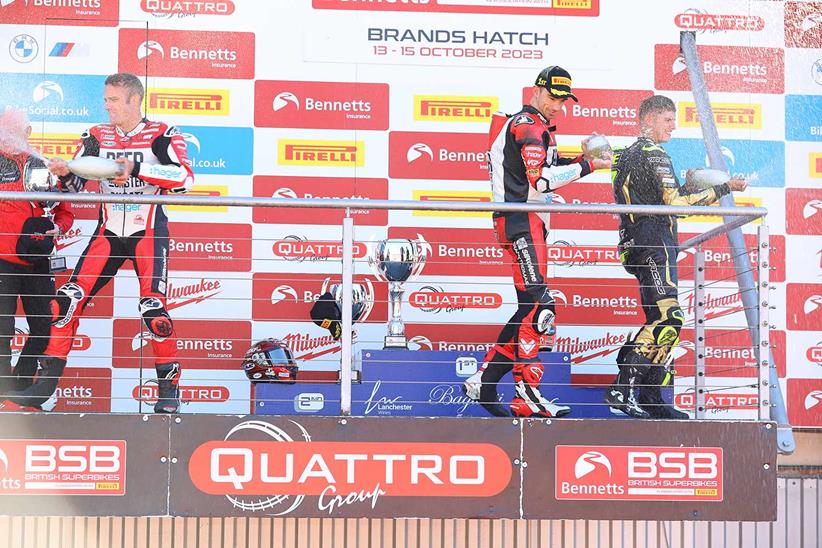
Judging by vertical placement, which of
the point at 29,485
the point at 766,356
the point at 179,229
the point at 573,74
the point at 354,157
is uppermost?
the point at 573,74

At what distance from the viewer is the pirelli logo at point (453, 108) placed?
258 inches

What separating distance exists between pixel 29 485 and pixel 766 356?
2715 mm

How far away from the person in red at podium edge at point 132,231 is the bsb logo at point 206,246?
0.92 m

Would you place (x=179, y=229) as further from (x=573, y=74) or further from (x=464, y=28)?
(x=573, y=74)

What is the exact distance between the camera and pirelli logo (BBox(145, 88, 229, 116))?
21.2ft

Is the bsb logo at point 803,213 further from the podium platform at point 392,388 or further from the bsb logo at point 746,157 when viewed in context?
the podium platform at point 392,388

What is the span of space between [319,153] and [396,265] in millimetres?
1156

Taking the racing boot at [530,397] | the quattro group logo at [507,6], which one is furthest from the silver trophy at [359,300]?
the quattro group logo at [507,6]

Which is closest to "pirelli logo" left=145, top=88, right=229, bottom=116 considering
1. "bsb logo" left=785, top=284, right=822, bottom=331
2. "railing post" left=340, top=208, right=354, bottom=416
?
"railing post" left=340, top=208, right=354, bottom=416

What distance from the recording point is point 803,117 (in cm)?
665

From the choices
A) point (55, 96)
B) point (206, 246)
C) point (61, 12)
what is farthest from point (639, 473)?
point (61, 12)

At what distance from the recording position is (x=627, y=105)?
6613 mm

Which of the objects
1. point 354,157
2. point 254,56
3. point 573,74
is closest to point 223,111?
point 254,56

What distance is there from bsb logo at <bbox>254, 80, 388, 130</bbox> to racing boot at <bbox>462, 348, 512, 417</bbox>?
1900mm
